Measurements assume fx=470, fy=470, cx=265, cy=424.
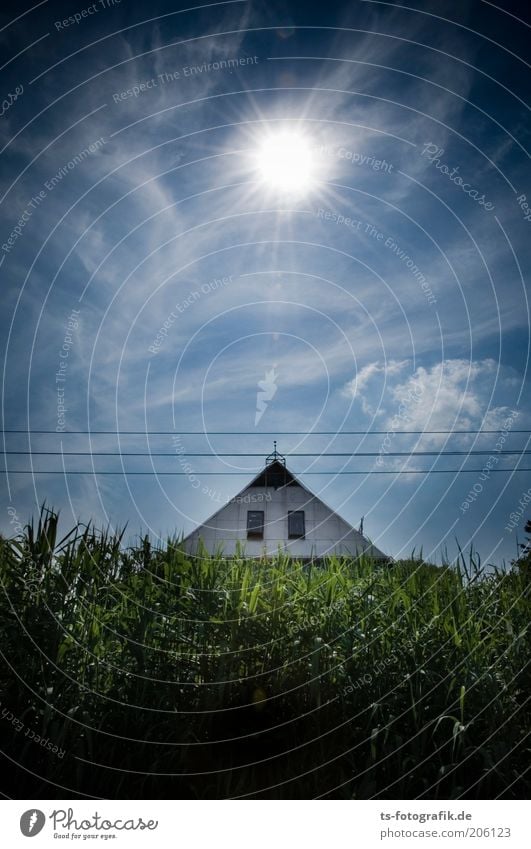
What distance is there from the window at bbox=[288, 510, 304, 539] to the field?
17.9 m

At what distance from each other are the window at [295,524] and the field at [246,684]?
17.9m

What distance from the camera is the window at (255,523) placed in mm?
20803

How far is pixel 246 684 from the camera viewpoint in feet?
13.6

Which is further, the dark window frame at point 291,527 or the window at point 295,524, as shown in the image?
the window at point 295,524

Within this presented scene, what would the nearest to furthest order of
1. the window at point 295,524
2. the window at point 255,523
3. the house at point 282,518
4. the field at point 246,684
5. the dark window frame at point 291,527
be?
1. the field at point 246,684
2. the window at point 255,523
3. the house at point 282,518
4. the dark window frame at point 291,527
5. the window at point 295,524

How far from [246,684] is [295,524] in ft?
63.0

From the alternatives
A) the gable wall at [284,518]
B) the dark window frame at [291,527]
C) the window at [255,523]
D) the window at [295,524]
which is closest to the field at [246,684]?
the window at [255,523]

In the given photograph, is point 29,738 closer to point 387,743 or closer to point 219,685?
point 219,685

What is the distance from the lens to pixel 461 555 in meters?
5.29

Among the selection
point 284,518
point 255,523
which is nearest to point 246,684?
point 255,523

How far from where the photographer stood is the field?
3.53 metres

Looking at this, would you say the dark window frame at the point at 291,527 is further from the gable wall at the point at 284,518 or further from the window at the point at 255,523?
the window at the point at 255,523
